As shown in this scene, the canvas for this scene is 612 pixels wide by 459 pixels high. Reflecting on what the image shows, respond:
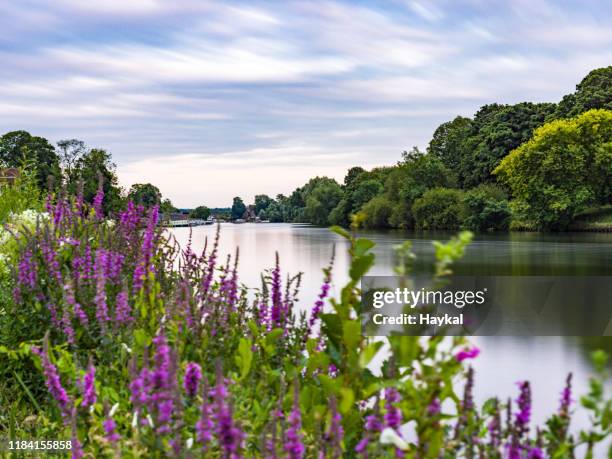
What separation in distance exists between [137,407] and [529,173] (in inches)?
2366

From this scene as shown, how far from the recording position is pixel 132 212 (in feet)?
24.7

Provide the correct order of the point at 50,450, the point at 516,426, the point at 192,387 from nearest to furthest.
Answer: the point at 516,426 < the point at 192,387 < the point at 50,450

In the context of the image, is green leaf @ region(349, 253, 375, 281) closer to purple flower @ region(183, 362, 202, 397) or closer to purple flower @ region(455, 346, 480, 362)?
purple flower @ region(455, 346, 480, 362)

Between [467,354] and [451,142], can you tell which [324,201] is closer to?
[451,142]

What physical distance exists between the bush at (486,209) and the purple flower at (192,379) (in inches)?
2496

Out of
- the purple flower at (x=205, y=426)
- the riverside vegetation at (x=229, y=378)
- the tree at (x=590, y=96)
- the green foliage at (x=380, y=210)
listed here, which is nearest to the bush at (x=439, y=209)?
the green foliage at (x=380, y=210)

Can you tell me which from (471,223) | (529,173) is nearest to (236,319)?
(529,173)

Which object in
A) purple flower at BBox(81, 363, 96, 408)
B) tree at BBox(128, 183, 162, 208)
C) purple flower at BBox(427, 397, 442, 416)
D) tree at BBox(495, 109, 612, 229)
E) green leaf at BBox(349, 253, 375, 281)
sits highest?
tree at BBox(495, 109, 612, 229)

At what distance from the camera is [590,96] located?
65312 millimetres

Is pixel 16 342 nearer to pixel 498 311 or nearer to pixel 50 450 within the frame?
pixel 50 450

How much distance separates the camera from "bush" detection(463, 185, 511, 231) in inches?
2544

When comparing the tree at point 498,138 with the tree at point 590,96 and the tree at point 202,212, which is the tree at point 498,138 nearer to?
the tree at point 590,96

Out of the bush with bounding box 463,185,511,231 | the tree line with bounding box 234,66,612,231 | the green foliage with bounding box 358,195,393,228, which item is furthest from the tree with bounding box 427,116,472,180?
the bush with bounding box 463,185,511,231

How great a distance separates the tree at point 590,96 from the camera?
2544 inches
